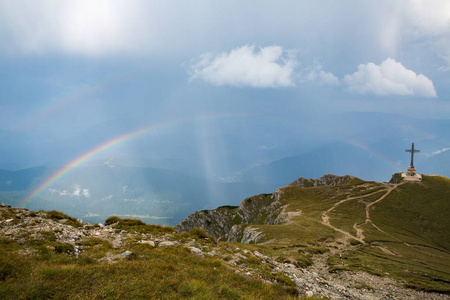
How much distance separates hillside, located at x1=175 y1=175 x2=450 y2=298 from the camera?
3303 centimetres

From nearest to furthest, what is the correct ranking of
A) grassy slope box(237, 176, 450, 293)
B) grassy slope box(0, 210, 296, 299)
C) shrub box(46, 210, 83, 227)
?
grassy slope box(0, 210, 296, 299)
shrub box(46, 210, 83, 227)
grassy slope box(237, 176, 450, 293)

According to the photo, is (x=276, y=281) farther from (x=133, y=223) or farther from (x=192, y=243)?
(x=133, y=223)

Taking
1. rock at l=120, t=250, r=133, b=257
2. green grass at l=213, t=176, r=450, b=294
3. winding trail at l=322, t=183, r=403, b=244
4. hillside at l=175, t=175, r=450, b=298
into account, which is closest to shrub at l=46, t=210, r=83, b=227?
rock at l=120, t=250, r=133, b=257

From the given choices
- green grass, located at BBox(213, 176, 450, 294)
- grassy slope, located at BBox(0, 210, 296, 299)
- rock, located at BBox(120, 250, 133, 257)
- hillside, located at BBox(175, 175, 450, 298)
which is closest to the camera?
grassy slope, located at BBox(0, 210, 296, 299)

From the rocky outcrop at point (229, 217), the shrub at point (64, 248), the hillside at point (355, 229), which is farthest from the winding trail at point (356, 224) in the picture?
the shrub at point (64, 248)

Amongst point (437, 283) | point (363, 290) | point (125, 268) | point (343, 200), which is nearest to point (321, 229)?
point (437, 283)

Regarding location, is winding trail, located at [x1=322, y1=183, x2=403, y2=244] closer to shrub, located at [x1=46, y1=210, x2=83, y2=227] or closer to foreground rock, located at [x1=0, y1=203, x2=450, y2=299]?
foreground rock, located at [x1=0, y1=203, x2=450, y2=299]

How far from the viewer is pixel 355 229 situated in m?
66.6

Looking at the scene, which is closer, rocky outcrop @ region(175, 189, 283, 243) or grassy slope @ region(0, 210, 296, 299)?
grassy slope @ region(0, 210, 296, 299)

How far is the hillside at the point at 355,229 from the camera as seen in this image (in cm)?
3303

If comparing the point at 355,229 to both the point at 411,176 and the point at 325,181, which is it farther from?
the point at 325,181

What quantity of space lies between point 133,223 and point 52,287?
15.6m

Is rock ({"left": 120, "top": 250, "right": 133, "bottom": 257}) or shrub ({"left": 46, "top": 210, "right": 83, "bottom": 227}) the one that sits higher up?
shrub ({"left": 46, "top": 210, "right": 83, "bottom": 227})

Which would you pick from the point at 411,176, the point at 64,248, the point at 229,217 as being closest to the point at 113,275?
the point at 64,248
